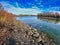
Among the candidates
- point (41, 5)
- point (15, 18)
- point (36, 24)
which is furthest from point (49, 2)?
point (15, 18)

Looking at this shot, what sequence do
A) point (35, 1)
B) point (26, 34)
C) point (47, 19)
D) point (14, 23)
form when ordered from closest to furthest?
point (26, 34)
point (14, 23)
point (35, 1)
point (47, 19)

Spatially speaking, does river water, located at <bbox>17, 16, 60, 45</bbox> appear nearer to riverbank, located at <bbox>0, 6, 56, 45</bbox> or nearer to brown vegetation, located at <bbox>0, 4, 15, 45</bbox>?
riverbank, located at <bbox>0, 6, 56, 45</bbox>

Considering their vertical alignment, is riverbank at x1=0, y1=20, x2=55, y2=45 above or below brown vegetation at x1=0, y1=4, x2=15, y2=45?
below

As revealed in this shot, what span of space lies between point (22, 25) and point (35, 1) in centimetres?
48

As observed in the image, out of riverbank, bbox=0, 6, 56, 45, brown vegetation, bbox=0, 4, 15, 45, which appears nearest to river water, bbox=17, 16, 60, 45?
riverbank, bbox=0, 6, 56, 45

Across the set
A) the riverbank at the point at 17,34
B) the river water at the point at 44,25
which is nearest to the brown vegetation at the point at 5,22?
the riverbank at the point at 17,34

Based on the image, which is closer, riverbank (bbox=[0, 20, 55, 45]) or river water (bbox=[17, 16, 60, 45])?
riverbank (bbox=[0, 20, 55, 45])

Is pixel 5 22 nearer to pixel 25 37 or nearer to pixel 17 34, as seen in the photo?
pixel 17 34

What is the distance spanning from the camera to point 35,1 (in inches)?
113

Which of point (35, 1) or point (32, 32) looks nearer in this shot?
point (32, 32)

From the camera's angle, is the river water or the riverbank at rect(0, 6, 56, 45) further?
the river water

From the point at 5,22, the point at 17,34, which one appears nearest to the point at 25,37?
the point at 17,34

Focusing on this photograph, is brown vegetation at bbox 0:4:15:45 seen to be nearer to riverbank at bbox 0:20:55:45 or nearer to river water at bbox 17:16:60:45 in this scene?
riverbank at bbox 0:20:55:45

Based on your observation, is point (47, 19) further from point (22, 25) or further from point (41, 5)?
point (22, 25)
